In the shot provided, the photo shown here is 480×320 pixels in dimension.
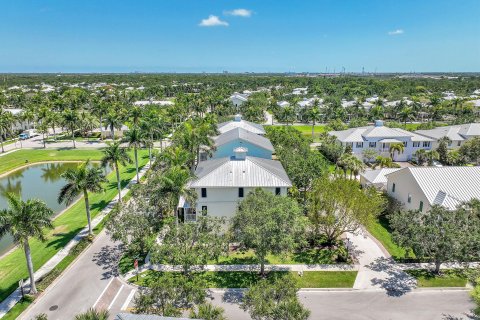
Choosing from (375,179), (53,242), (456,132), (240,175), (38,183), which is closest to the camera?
(53,242)

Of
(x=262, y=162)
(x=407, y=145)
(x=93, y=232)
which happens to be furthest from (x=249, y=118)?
(x=93, y=232)

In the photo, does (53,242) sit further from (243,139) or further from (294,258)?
(243,139)

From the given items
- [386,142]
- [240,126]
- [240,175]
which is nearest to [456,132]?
[386,142]

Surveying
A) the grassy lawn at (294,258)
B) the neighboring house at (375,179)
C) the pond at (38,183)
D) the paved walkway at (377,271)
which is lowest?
the pond at (38,183)

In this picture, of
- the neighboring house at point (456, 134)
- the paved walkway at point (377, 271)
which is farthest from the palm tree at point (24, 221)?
the neighboring house at point (456, 134)

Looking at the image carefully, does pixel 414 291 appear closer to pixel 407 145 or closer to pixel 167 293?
pixel 167 293

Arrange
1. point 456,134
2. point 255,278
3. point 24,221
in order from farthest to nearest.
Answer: point 456,134 < point 255,278 < point 24,221

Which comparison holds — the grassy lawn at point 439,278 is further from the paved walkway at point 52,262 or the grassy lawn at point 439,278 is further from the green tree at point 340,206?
the paved walkway at point 52,262
